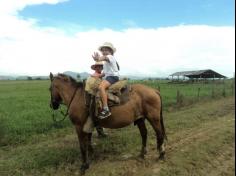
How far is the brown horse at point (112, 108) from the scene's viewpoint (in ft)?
23.0

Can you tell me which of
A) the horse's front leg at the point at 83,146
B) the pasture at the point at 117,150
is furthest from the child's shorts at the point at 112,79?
the pasture at the point at 117,150

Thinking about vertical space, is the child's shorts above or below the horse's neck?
above

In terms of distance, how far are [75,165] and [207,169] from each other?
116 inches

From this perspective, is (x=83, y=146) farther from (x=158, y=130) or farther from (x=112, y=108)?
(x=158, y=130)

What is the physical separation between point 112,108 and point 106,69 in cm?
91

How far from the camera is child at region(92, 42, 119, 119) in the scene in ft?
22.2

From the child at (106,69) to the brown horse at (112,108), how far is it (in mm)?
358

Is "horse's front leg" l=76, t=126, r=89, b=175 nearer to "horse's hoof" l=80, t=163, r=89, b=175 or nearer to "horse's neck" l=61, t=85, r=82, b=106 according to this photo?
"horse's hoof" l=80, t=163, r=89, b=175

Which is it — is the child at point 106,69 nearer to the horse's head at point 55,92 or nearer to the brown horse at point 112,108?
the brown horse at point 112,108

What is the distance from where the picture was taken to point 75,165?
716cm

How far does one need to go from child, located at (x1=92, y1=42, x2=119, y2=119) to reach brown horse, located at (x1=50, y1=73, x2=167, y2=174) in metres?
0.36

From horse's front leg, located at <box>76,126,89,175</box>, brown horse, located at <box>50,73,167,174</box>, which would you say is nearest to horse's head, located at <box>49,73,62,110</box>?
brown horse, located at <box>50,73,167,174</box>

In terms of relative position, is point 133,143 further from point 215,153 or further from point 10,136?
point 10,136

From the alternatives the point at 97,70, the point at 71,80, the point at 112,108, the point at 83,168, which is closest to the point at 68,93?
the point at 71,80
